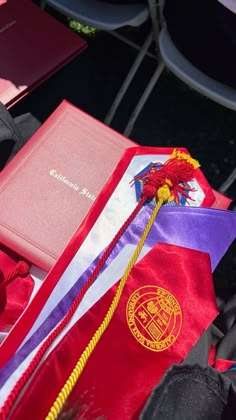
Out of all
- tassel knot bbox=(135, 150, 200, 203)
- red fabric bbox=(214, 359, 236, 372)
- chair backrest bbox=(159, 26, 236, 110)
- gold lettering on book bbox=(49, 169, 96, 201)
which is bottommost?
red fabric bbox=(214, 359, 236, 372)

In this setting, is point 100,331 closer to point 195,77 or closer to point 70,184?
point 70,184

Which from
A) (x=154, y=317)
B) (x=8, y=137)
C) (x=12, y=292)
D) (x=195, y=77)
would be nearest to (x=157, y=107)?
(x=195, y=77)

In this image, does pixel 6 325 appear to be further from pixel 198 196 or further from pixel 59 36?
pixel 59 36

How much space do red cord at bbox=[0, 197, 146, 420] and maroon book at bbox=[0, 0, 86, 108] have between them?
549mm

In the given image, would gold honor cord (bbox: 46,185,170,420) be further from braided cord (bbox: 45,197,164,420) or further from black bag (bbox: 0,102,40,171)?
black bag (bbox: 0,102,40,171)

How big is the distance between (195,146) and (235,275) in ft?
1.46

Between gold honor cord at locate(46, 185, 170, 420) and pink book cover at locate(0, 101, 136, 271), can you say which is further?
pink book cover at locate(0, 101, 136, 271)

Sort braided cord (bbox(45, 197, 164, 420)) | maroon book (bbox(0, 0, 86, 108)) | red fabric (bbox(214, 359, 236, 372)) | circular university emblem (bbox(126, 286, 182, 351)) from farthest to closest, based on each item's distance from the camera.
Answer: maroon book (bbox(0, 0, 86, 108))
red fabric (bbox(214, 359, 236, 372))
circular university emblem (bbox(126, 286, 182, 351))
braided cord (bbox(45, 197, 164, 420))

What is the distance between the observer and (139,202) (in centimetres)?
105

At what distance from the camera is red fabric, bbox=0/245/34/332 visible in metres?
1.08

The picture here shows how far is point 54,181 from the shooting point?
117cm

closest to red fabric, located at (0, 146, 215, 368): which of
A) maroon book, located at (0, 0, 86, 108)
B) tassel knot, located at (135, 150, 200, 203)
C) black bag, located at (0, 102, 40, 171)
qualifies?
tassel knot, located at (135, 150, 200, 203)

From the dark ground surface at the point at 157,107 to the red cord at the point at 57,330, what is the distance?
0.79 metres

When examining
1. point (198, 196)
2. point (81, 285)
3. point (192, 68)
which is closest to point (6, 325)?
point (81, 285)
